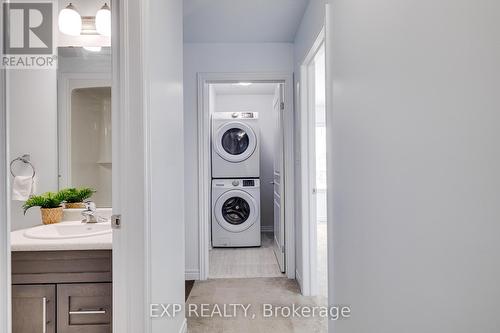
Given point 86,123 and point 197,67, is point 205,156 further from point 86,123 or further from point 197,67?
point 86,123

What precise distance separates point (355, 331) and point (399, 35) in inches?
50.7

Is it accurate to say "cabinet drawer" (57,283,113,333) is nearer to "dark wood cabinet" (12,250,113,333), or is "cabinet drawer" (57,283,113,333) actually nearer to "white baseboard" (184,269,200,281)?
"dark wood cabinet" (12,250,113,333)

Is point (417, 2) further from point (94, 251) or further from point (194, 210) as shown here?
point (194, 210)

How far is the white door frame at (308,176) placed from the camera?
9.65 feet

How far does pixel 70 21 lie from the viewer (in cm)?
211

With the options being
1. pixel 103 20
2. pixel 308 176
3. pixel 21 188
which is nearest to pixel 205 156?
pixel 308 176

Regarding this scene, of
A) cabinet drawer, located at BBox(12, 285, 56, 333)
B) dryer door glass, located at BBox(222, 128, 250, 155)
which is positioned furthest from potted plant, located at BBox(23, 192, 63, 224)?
→ dryer door glass, located at BBox(222, 128, 250, 155)

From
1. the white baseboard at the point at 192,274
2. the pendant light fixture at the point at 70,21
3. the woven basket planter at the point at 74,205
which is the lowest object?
the white baseboard at the point at 192,274

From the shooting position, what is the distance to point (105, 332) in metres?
1.61

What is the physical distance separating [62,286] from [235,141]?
11.2 feet

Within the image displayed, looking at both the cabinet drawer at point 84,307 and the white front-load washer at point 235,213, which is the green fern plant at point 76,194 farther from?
the white front-load washer at point 235,213

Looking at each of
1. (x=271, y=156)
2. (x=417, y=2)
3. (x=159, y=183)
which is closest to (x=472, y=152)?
(x=417, y=2)

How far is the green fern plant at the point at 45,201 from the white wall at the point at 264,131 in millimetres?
3918

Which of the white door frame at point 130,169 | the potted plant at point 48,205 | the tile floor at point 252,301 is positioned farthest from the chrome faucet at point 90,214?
the tile floor at point 252,301
